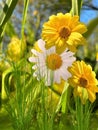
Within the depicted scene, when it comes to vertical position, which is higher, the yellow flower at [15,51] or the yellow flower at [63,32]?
the yellow flower at [15,51]

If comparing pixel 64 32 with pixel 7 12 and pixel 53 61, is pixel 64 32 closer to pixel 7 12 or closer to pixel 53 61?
pixel 53 61

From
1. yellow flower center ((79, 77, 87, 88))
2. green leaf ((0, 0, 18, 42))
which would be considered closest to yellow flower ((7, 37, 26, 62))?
green leaf ((0, 0, 18, 42))

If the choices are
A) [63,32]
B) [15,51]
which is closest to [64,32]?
[63,32]

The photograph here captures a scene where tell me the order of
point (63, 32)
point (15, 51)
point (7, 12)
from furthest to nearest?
point (15, 51) → point (7, 12) → point (63, 32)

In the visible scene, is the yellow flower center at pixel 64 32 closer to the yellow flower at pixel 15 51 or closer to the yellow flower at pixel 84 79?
the yellow flower at pixel 84 79

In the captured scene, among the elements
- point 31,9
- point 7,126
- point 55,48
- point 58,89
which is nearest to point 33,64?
point 55,48

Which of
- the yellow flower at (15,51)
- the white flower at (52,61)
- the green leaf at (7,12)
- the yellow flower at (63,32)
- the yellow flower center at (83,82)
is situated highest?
the green leaf at (7,12)

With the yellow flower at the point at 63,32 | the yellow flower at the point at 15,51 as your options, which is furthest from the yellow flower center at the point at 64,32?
the yellow flower at the point at 15,51
